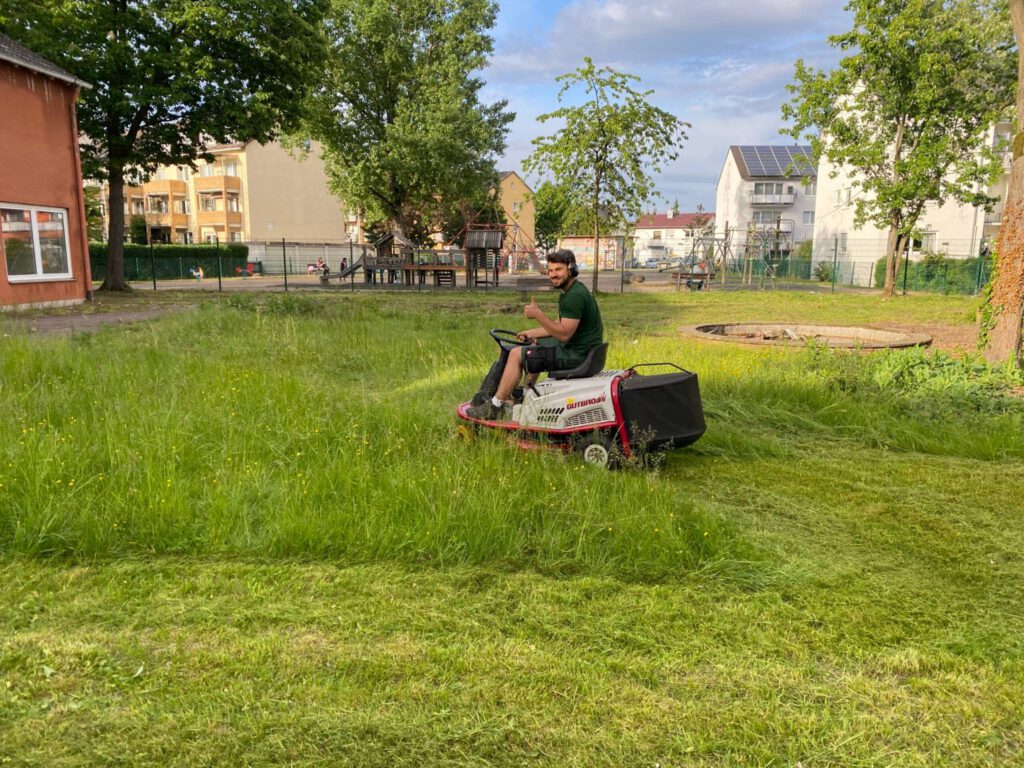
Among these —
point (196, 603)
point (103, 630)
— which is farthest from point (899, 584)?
→ point (103, 630)

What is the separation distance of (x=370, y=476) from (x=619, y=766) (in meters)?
2.49

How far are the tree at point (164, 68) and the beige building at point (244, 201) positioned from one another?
37090mm

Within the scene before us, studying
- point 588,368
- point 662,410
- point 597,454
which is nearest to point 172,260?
point 588,368

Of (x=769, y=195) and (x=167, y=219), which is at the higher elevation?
(x=769, y=195)

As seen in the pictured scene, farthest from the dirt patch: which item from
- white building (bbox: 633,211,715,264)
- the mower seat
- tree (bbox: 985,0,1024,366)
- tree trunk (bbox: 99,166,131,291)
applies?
white building (bbox: 633,211,715,264)

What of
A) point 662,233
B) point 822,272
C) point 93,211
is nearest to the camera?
point 822,272

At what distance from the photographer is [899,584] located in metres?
3.44

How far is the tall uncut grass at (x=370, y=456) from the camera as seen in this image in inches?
147

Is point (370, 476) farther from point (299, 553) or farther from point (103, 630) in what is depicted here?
point (103, 630)

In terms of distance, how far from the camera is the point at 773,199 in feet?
232

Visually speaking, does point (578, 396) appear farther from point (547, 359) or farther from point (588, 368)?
point (547, 359)

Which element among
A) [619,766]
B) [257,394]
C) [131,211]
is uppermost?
[131,211]

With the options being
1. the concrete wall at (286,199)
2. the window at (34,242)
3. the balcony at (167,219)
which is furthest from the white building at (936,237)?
the balcony at (167,219)

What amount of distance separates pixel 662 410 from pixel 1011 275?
5.74 metres
